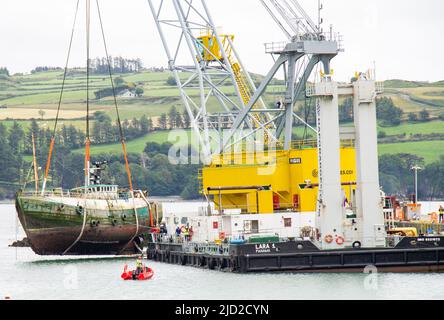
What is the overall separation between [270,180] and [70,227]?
45.3ft

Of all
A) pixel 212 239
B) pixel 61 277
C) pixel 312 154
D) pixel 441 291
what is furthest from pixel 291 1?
pixel 441 291

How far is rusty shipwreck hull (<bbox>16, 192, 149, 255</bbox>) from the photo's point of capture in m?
82.4

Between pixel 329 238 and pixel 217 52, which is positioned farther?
pixel 217 52

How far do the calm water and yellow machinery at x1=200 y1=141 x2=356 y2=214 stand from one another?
6.26 m

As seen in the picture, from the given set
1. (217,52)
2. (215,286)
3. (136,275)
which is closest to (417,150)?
(217,52)

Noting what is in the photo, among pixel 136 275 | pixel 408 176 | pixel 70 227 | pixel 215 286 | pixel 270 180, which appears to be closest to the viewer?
pixel 215 286

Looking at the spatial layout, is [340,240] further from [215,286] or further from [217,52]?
[217,52]

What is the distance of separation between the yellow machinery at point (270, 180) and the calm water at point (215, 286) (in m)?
6.26

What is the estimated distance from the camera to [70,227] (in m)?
83.0

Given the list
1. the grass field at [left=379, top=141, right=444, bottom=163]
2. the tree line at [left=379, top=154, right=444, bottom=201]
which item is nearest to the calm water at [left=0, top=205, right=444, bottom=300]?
the tree line at [left=379, top=154, right=444, bottom=201]

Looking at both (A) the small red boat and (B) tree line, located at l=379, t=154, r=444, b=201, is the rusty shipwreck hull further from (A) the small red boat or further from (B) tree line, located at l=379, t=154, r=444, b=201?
(B) tree line, located at l=379, t=154, r=444, b=201

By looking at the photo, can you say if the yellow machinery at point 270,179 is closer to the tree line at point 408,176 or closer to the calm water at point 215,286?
the calm water at point 215,286

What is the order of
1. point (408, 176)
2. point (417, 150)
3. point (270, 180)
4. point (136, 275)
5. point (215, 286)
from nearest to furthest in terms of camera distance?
point (215, 286), point (136, 275), point (270, 180), point (408, 176), point (417, 150)

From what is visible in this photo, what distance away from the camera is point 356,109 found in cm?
6625
